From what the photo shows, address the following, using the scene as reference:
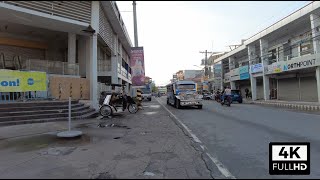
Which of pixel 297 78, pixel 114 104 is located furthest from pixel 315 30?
pixel 114 104

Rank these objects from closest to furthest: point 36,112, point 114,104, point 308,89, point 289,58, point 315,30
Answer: point 36,112 → point 114,104 → point 315,30 → point 308,89 → point 289,58

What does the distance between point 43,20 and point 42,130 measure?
8734 mm

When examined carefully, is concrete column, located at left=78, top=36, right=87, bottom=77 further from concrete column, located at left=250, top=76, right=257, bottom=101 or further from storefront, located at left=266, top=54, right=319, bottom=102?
concrete column, located at left=250, top=76, right=257, bottom=101

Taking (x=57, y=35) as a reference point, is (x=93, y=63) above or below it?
below

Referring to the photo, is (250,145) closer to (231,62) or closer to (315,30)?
(315,30)

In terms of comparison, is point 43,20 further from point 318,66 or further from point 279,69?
point 279,69

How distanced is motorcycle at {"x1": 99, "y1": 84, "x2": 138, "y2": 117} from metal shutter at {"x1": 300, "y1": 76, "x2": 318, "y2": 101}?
61.6 ft

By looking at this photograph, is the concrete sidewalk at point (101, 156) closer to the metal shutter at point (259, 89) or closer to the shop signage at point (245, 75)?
the shop signage at point (245, 75)

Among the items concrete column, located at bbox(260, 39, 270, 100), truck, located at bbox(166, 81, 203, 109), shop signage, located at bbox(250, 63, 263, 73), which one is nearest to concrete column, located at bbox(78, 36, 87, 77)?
truck, located at bbox(166, 81, 203, 109)

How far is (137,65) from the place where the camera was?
97.8 ft

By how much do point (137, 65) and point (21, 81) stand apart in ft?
51.4

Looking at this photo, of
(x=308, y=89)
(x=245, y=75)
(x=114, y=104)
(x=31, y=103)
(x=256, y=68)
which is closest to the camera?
(x=31, y=103)

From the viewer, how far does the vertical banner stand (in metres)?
29.1

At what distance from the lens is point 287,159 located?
460cm
